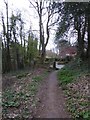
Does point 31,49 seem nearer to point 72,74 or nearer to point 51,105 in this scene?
point 72,74

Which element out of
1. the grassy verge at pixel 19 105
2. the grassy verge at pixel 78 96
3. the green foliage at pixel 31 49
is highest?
the green foliage at pixel 31 49

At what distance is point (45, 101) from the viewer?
34.0 ft

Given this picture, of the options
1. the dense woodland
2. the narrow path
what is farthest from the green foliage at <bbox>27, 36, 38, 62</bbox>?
the narrow path

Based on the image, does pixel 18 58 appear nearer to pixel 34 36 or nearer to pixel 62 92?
pixel 34 36

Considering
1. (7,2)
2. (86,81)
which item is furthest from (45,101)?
(7,2)

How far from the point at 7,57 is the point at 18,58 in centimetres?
175

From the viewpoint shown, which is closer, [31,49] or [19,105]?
[19,105]

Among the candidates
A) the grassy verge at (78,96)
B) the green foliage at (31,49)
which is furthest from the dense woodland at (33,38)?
the grassy verge at (78,96)

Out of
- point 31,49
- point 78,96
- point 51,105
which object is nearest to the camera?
point 51,105

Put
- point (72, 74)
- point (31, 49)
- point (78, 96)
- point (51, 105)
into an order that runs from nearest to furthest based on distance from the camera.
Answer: point (51, 105), point (78, 96), point (72, 74), point (31, 49)

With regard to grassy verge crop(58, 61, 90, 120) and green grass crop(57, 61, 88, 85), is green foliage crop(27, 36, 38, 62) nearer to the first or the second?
green grass crop(57, 61, 88, 85)

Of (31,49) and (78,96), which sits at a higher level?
(31,49)

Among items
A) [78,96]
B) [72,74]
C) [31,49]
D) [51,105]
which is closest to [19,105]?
[51,105]

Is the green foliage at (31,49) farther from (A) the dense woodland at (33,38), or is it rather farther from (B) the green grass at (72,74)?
(B) the green grass at (72,74)
